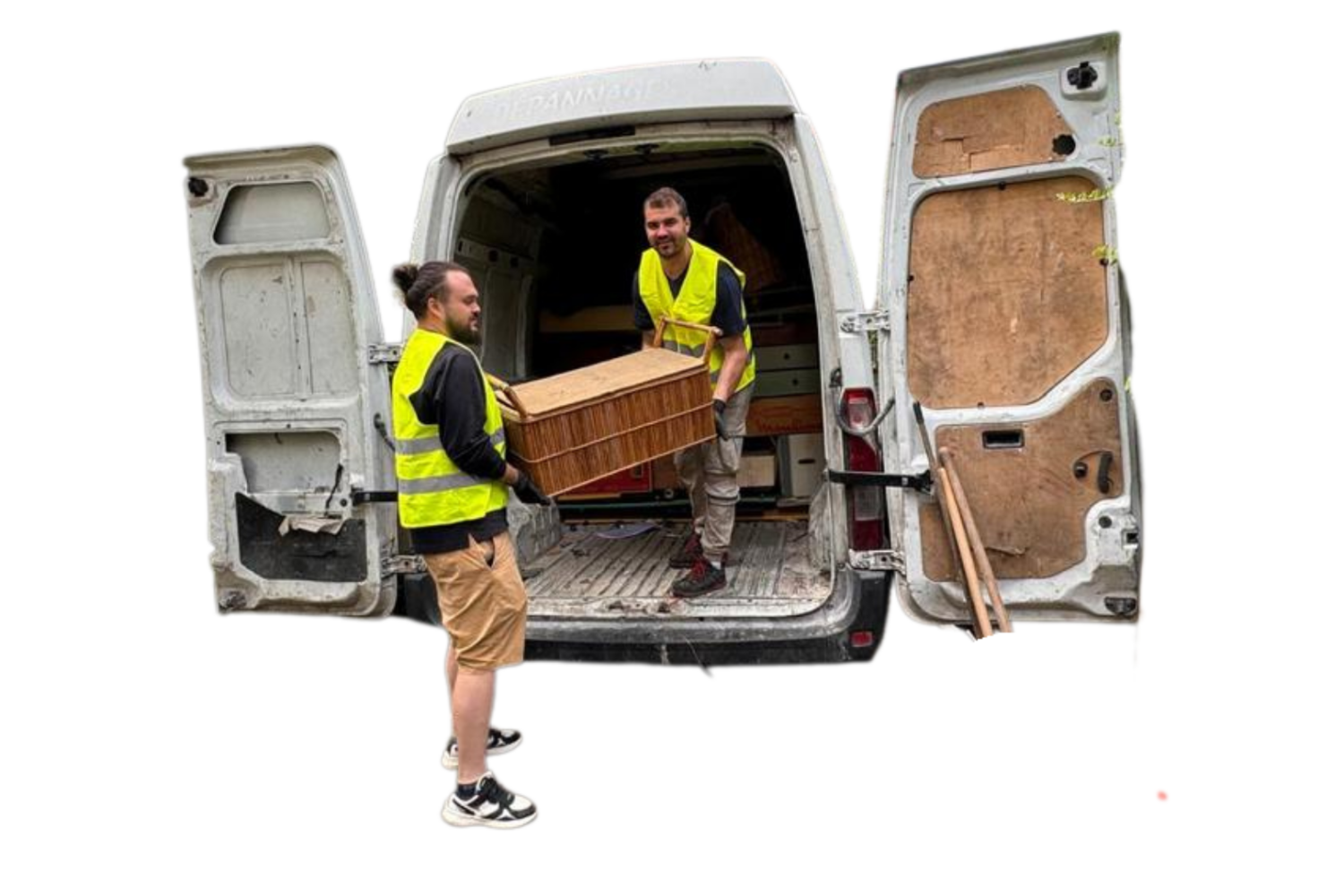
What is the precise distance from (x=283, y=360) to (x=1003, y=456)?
296cm

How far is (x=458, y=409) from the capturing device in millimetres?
2693

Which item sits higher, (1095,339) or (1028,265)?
(1028,265)

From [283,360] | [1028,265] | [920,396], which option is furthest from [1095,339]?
[283,360]

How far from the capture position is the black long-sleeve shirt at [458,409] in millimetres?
2695

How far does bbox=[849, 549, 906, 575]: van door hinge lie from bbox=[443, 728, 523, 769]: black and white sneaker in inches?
58.0

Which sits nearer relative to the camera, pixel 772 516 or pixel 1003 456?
pixel 1003 456

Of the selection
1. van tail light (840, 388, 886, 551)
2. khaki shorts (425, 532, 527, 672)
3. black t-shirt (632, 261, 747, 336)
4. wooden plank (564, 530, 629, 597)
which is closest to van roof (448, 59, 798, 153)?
black t-shirt (632, 261, 747, 336)

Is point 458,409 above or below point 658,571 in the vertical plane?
above

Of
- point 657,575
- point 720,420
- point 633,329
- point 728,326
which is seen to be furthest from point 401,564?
point 633,329

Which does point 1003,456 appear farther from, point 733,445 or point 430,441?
point 430,441

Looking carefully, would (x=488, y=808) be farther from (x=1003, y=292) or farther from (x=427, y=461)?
(x=1003, y=292)

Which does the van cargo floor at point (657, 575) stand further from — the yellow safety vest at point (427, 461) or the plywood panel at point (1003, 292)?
the plywood panel at point (1003, 292)

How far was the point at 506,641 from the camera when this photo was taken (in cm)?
292

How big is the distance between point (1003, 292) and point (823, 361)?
704 mm
